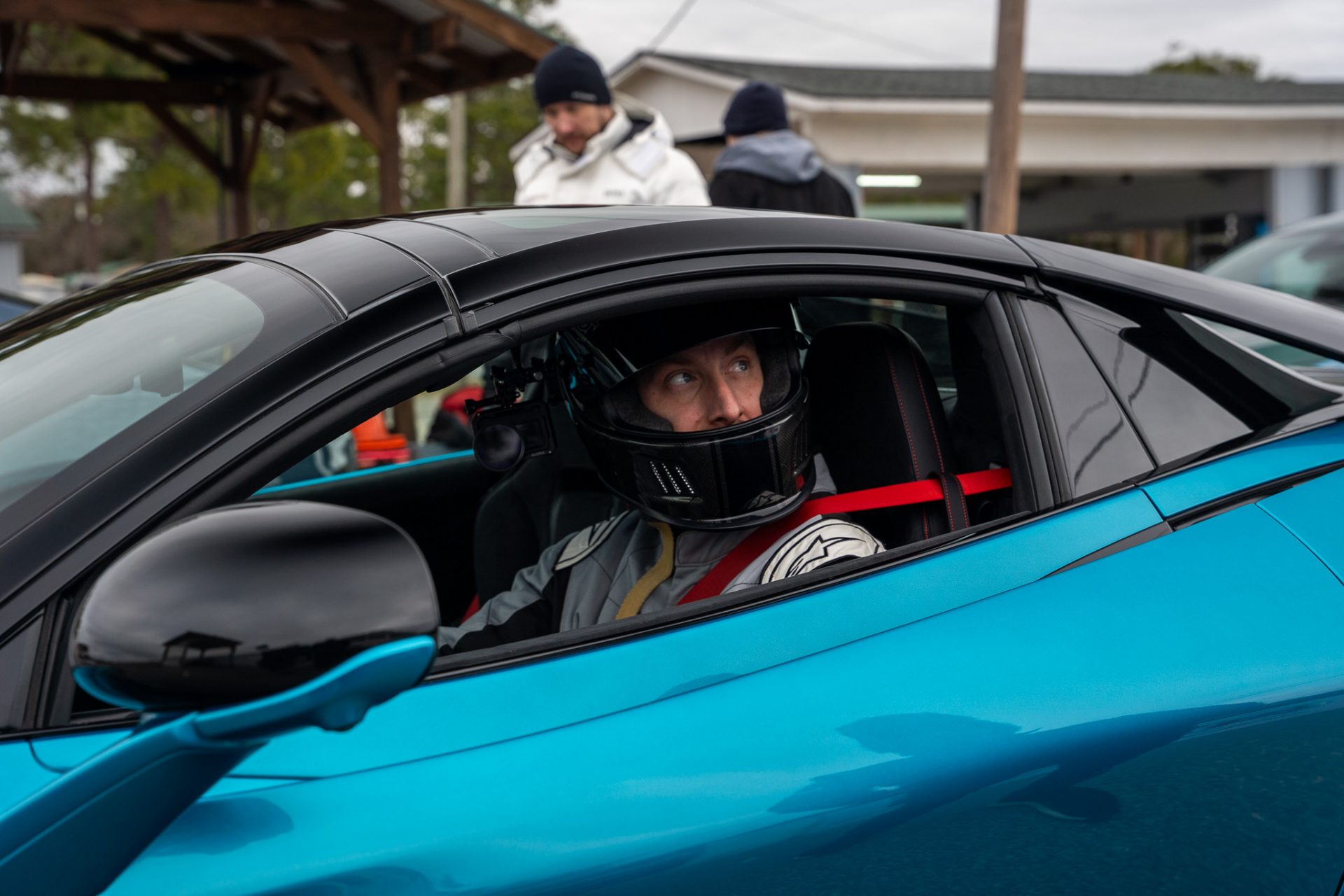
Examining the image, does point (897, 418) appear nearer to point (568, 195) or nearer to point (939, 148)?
point (568, 195)

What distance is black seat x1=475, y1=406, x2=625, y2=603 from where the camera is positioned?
2.37 meters

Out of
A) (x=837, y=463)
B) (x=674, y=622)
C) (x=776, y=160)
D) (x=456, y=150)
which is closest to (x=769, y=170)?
(x=776, y=160)

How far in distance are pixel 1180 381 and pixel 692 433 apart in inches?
27.4

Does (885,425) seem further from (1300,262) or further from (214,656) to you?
(1300,262)

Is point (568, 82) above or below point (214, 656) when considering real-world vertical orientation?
above

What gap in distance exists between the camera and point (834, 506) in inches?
70.1

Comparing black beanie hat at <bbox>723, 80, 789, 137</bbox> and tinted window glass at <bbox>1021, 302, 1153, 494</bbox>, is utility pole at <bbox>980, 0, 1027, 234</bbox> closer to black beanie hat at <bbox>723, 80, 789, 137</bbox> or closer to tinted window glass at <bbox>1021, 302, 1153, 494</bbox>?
black beanie hat at <bbox>723, 80, 789, 137</bbox>

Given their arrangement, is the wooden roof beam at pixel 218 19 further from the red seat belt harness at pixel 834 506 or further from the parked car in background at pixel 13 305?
the red seat belt harness at pixel 834 506

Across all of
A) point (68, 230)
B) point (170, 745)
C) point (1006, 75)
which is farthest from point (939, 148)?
point (68, 230)

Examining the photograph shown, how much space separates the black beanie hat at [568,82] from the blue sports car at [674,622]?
106 inches

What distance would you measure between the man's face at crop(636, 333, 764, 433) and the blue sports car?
0.62 ft

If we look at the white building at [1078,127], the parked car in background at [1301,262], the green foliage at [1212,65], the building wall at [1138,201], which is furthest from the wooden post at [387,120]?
the green foliage at [1212,65]

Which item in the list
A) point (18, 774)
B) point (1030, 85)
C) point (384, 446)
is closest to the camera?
point (18, 774)

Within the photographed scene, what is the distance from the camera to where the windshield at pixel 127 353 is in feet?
3.92
